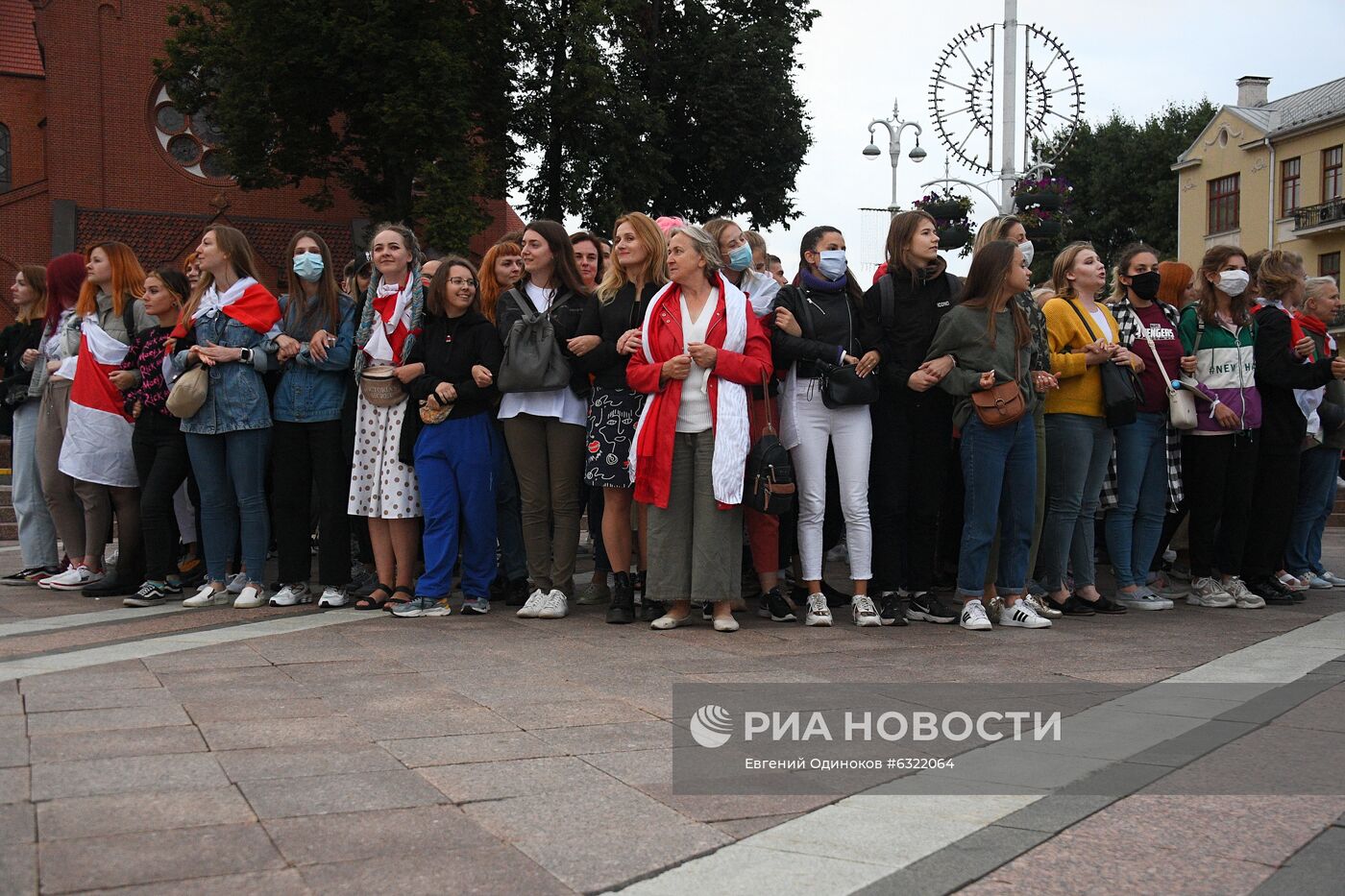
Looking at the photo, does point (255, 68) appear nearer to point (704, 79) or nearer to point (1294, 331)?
point (704, 79)

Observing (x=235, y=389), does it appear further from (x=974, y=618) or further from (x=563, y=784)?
(x=563, y=784)

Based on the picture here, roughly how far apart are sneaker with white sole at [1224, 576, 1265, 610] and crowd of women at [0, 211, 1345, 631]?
0.07 ft

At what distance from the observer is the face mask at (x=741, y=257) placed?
7.46 metres

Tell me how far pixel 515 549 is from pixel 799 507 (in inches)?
75.3

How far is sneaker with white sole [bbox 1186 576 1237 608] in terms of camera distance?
27.1 ft

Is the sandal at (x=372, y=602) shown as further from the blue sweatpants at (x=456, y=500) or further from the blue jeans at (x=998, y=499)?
the blue jeans at (x=998, y=499)

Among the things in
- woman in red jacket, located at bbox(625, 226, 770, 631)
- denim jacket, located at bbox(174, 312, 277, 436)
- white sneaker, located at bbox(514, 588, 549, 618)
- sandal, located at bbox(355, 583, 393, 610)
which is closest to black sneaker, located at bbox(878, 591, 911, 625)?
woman in red jacket, located at bbox(625, 226, 770, 631)

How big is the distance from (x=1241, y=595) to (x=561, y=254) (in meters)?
4.90

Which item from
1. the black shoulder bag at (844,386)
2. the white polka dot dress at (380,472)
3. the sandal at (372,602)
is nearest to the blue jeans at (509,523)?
the white polka dot dress at (380,472)

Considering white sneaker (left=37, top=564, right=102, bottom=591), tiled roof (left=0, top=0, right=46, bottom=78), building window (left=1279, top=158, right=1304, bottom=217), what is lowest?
white sneaker (left=37, top=564, right=102, bottom=591)

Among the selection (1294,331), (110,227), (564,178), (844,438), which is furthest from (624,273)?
(110,227)

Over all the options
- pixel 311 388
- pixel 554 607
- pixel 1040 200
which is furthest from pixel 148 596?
pixel 1040 200

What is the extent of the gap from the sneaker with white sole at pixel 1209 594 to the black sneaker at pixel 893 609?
93.1 inches

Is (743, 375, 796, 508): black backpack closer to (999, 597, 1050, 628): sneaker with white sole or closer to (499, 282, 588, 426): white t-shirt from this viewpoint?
(499, 282, 588, 426): white t-shirt
